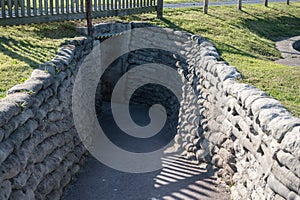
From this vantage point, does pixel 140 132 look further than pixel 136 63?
No

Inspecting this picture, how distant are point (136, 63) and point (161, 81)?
3.96 feet

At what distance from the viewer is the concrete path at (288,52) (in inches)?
485

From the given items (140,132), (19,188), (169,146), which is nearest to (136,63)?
(140,132)

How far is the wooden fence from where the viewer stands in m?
11.4

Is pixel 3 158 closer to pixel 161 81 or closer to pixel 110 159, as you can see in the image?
pixel 110 159

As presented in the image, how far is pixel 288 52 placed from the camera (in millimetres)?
13609

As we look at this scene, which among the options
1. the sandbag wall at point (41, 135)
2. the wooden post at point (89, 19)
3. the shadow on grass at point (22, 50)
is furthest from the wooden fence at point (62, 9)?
the sandbag wall at point (41, 135)

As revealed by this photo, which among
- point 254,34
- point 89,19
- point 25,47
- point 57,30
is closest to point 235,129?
point 25,47

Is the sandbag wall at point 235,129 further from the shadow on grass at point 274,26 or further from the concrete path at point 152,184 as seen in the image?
the shadow on grass at point 274,26

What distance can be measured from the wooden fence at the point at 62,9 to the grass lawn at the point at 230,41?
22 centimetres

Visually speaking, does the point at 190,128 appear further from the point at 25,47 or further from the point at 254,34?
the point at 254,34

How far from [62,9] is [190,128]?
4818mm

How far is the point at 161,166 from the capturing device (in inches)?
381

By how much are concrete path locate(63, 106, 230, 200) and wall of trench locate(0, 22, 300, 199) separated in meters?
0.24
